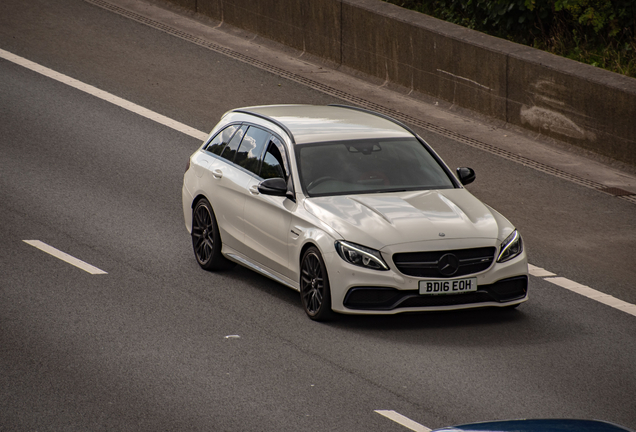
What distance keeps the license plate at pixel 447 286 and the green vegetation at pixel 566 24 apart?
26.8ft

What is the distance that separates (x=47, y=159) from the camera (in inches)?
582

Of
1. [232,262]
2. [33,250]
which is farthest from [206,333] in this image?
[33,250]

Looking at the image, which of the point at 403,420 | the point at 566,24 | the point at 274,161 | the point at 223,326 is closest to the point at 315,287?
the point at 223,326

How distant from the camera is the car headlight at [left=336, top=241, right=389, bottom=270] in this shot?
9.35m

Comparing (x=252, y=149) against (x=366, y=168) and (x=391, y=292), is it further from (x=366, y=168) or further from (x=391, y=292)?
(x=391, y=292)

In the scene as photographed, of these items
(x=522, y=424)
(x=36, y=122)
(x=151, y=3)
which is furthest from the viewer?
(x=151, y=3)

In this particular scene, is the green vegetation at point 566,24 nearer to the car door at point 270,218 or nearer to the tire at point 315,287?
the car door at point 270,218

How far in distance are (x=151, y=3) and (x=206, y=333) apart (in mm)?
14381

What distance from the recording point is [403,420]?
7.56m

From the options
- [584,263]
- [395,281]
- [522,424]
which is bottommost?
[584,263]

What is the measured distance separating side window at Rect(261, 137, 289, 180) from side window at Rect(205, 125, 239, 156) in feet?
2.81

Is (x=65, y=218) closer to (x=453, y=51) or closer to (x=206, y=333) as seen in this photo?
(x=206, y=333)

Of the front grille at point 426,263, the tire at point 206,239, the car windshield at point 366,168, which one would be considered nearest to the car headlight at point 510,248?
the front grille at point 426,263

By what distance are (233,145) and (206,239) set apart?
3.40 feet
